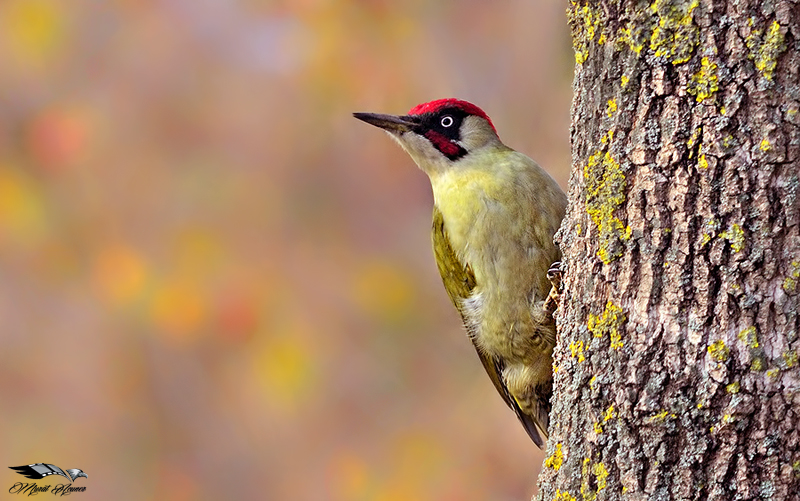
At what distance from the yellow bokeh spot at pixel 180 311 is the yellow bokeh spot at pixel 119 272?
218mm

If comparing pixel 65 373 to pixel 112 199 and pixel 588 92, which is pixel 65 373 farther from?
pixel 588 92

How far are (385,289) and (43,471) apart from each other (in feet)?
7.40

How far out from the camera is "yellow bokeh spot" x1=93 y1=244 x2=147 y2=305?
5258 millimetres

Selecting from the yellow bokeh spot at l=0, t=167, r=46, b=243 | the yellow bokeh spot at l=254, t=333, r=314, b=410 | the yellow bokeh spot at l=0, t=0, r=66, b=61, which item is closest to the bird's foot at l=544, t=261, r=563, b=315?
the yellow bokeh spot at l=254, t=333, r=314, b=410

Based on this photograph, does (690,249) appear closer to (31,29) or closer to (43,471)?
(43,471)

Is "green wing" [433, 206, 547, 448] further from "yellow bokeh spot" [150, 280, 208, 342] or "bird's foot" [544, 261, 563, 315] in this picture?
"yellow bokeh spot" [150, 280, 208, 342]

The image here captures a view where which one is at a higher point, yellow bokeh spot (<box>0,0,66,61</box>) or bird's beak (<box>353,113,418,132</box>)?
yellow bokeh spot (<box>0,0,66,61</box>)

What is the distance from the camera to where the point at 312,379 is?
16.5 ft

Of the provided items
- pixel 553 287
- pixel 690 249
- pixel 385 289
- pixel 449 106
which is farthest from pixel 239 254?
pixel 690 249

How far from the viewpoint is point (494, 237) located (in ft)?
9.48

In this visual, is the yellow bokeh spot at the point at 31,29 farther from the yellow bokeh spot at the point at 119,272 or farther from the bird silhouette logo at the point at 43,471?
the bird silhouette logo at the point at 43,471

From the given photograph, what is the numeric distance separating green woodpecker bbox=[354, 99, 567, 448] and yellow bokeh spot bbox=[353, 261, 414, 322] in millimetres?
1680

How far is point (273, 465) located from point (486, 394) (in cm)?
134

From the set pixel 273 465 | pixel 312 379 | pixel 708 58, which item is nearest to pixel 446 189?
pixel 708 58
